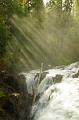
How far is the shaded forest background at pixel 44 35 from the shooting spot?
30.5m

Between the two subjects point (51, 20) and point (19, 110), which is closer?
point (19, 110)

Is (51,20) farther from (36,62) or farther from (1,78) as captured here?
(1,78)

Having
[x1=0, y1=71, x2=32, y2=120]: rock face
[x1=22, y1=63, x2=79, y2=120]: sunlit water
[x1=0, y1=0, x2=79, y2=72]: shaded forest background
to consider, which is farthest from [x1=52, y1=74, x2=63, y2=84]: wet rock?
[x1=0, y1=0, x2=79, y2=72]: shaded forest background

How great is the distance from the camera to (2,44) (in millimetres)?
18938

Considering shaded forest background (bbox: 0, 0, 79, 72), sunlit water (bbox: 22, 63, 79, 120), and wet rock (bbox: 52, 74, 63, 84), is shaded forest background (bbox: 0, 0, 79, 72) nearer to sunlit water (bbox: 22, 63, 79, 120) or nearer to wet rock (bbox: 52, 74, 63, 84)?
wet rock (bbox: 52, 74, 63, 84)

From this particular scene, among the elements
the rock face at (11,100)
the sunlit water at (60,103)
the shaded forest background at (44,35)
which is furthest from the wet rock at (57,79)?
the shaded forest background at (44,35)

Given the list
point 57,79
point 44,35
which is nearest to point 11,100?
point 57,79

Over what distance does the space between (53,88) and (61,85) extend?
3.02ft

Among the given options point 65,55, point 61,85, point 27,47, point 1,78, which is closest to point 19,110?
point 1,78

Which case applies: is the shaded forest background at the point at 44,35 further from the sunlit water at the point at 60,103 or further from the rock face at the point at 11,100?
the rock face at the point at 11,100

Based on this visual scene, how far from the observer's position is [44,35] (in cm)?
4394

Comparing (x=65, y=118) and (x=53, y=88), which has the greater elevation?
(x=53, y=88)

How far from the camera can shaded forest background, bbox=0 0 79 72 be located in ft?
99.9

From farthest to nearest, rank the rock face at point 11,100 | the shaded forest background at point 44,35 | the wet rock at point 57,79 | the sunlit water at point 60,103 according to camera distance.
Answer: the shaded forest background at point 44,35 < the wet rock at point 57,79 < the sunlit water at point 60,103 < the rock face at point 11,100
